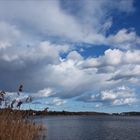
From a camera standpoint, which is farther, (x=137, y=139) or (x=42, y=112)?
(x=137, y=139)

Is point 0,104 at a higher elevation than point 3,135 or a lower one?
higher

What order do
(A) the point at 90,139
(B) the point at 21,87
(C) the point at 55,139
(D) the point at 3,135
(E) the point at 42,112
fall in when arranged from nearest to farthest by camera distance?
(B) the point at 21,87
(D) the point at 3,135
(E) the point at 42,112
(C) the point at 55,139
(A) the point at 90,139

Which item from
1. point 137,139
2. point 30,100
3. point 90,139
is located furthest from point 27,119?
point 137,139

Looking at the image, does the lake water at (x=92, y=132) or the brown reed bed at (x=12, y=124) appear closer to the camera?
the brown reed bed at (x=12, y=124)

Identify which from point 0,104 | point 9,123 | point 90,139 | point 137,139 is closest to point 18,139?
point 9,123

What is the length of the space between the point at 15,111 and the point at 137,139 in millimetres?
22521

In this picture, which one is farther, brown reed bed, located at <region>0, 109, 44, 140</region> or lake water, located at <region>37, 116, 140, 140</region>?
lake water, located at <region>37, 116, 140, 140</region>

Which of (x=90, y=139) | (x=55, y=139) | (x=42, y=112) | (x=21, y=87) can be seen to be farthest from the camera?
(x=90, y=139)

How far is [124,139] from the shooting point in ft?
103

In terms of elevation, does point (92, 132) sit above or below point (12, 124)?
above

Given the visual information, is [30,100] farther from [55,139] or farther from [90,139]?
[90,139]

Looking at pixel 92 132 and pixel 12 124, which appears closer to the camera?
pixel 12 124

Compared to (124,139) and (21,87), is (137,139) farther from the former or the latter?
(21,87)

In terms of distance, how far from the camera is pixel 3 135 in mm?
→ 10578
